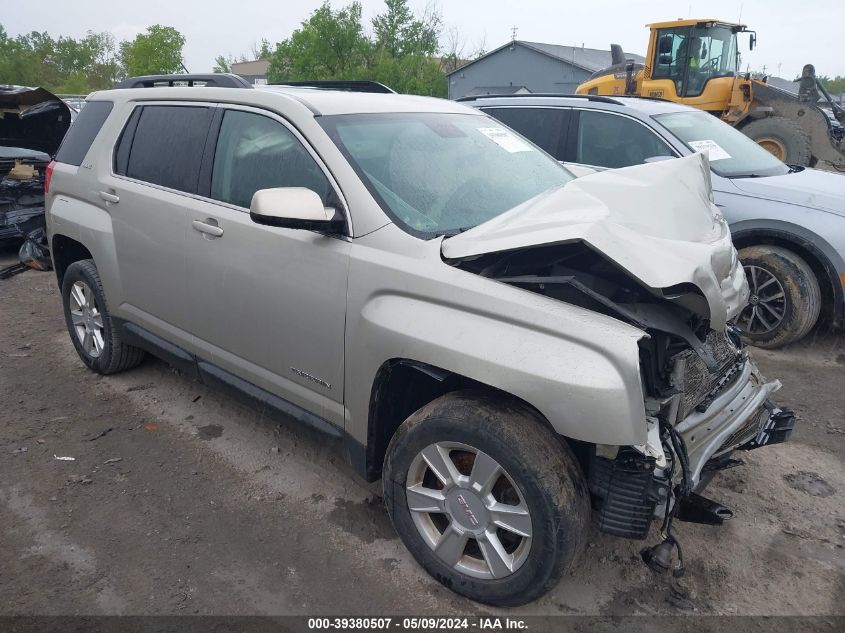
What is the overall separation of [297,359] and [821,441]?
3.21 meters

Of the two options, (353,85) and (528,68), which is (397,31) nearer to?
(528,68)

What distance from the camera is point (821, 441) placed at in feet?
12.8

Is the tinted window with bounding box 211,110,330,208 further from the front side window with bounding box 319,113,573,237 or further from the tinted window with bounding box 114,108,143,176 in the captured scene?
the tinted window with bounding box 114,108,143,176

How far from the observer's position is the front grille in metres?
2.55

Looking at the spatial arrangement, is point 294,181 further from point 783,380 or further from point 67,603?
point 783,380

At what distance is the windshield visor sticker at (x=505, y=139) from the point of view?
3.42 metres

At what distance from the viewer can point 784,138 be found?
10141 mm

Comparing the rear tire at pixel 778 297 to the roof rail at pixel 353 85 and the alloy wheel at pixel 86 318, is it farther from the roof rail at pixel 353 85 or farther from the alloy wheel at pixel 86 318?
the alloy wheel at pixel 86 318

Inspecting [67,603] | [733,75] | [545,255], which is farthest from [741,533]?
[733,75]

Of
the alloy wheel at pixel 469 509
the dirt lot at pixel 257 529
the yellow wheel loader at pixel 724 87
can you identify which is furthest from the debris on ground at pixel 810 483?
the yellow wheel loader at pixel 724 87

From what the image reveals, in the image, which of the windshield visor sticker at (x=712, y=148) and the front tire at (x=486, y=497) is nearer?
the front tire at (x=486, y=497)

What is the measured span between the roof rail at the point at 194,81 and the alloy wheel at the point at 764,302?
4120 mm

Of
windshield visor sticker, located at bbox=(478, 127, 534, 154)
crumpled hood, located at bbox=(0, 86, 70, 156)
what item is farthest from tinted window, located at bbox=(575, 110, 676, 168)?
crumpled hood, located at bbox=(0, 86, 70, 156)

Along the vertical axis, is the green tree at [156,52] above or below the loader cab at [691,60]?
above
